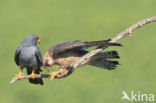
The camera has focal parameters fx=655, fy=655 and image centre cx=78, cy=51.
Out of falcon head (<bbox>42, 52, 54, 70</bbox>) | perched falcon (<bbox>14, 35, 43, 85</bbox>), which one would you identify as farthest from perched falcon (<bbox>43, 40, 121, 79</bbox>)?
perched falcon (<bbox>14, 35, 43, 85</bbox>)

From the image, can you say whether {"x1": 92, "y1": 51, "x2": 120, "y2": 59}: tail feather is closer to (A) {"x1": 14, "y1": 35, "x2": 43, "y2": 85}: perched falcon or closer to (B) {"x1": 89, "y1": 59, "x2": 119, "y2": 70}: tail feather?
(B) {"x1": 89, "y1": 59, "x2": 119, "y2": 70}: tail feather

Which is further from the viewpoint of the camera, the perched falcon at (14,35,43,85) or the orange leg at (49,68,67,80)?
the perched falcon at (14,35,43,85)

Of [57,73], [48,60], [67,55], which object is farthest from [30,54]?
[57,73]

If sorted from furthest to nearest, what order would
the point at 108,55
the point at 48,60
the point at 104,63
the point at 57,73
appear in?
the point at 104,63
the point at 108,55
the point at 48,60
the point at 57,73

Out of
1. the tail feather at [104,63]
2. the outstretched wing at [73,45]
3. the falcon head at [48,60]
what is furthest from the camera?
the tail feather at [104,63]

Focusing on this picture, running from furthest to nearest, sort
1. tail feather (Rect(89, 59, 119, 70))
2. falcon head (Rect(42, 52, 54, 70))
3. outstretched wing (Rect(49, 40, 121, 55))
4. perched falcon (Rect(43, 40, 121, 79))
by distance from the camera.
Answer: tail feather (Rect(89, 59, 119, 70)) → falcon head (Rect(42, 52, 54, 70)) → perched falcon (Rect(43, 40, 121, 79)) → outstretched wing (Rect(49, 40, 121, 55))

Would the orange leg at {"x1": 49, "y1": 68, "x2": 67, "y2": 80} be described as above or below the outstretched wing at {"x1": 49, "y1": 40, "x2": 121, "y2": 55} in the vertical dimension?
below

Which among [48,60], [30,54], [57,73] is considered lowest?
[57,73]

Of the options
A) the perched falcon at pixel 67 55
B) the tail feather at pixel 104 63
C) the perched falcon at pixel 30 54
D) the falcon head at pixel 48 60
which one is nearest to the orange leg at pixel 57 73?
the perched falcon at pixel 67 55

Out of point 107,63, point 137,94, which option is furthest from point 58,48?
point 137,94

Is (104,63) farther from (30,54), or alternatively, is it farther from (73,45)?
(30,54)

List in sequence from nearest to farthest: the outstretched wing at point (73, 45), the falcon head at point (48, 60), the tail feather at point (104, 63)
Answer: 1. the outstretched wing at point (73, 45)
2. the falcon head at point (48, 60)
3. the tail feather at point (104, 63)

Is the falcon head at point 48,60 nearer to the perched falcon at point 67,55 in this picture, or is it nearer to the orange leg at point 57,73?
the perched falcon at point 67,55

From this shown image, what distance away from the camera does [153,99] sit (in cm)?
1438
